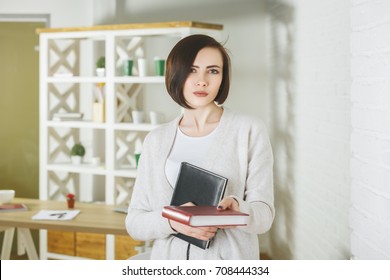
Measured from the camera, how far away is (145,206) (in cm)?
161

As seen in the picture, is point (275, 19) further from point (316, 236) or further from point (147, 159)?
point (147, 159)

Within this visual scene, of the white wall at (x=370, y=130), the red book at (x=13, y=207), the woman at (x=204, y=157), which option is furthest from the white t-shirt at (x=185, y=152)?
the red book at (x=13, y=207)

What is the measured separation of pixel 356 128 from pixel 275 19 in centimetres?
246

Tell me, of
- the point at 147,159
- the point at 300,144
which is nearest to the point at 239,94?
the point at 300,144

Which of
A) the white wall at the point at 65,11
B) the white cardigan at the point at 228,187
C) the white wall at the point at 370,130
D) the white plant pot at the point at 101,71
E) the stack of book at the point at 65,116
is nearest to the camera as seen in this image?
the white cardigan at the point at 228,187

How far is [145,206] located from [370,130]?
0.76 m

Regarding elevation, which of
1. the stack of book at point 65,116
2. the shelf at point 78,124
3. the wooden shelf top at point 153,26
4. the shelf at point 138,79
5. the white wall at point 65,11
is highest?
the white wall at point 65,11

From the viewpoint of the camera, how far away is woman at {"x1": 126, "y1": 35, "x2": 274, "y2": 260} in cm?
151

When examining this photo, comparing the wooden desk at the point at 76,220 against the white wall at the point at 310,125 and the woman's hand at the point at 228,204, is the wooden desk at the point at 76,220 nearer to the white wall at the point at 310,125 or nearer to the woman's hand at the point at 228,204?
the white wall at the point at 310,125

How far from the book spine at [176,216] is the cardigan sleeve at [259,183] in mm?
155

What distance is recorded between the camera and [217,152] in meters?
1.54

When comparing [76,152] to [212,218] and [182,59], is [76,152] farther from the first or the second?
[212,218]

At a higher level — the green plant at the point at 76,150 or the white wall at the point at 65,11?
the white wall at the point at 65,11

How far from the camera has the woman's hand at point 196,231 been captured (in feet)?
4.76
